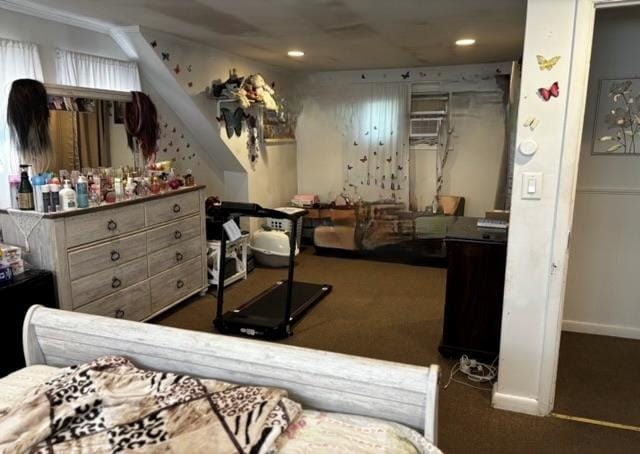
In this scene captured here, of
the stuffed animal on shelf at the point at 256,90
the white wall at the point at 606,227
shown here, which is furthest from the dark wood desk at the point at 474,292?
the stuffed animal on shelf at the point at 256,90

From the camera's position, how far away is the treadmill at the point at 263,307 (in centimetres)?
333

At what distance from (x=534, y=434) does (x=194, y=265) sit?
2.82 metres

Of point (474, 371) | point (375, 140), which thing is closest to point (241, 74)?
point (375, 140)

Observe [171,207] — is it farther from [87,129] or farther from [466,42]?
[466,42]

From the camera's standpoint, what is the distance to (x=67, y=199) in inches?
111

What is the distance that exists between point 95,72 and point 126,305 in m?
1.74

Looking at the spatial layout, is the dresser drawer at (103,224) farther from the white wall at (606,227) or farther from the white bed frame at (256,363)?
the white wall at (606,227)

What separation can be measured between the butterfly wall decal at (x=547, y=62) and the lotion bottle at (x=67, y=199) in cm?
270

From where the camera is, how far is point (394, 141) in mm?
5805

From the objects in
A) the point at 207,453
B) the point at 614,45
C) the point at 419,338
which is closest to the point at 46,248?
the point at 207,453

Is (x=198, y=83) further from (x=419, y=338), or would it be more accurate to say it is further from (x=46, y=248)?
(x=419, y=338)

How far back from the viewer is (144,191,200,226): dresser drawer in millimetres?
3410

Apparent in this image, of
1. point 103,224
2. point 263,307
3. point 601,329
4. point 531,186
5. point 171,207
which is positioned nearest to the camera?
point 531,186

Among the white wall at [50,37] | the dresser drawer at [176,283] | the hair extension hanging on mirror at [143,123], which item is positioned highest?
the white wall at [50,37]
